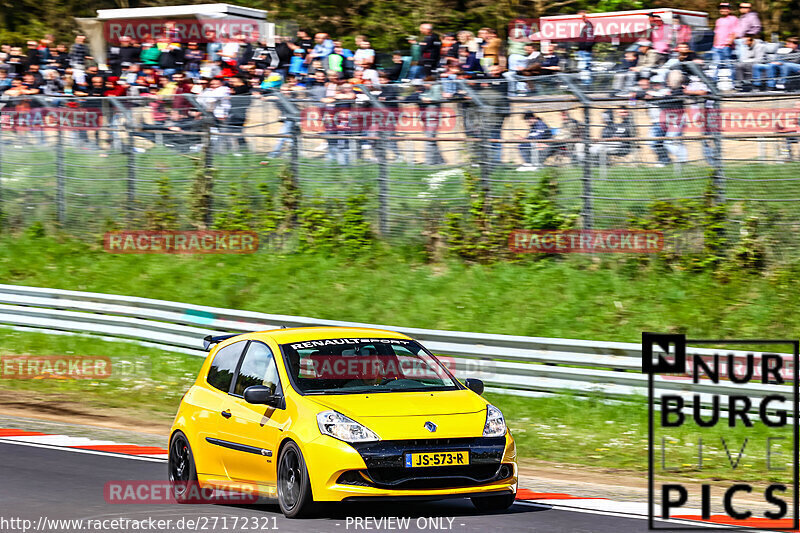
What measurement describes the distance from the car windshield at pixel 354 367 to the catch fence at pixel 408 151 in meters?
9.07

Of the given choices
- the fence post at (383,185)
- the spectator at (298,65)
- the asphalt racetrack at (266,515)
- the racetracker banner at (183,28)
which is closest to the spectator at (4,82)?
the racetracker banner at (183,28)

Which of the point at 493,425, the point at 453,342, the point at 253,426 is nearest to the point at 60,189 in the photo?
the point at 453,342

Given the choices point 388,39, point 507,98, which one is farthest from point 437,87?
point 388,39

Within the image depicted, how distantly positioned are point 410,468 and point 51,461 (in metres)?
4.98

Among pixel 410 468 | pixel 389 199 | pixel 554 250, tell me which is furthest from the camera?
pixel 389 199

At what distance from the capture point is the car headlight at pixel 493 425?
27.4ft

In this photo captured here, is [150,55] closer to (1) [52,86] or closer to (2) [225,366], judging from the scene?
(1) [52,86]

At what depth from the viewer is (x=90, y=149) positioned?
76.7 feet

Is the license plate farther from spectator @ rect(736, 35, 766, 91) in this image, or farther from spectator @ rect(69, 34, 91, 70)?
spectator @ rect(69, 34, 91, 70)

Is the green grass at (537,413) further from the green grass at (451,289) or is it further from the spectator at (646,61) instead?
the spectator at (646,61)

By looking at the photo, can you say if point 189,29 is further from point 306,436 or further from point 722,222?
point 306,436

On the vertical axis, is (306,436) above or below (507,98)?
below

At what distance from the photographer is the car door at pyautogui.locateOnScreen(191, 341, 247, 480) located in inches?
363

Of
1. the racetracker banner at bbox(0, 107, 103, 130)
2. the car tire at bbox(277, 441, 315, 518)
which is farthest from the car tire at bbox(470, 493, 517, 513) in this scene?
the racetracker banner at bbox(0, 107, 103, 130)
